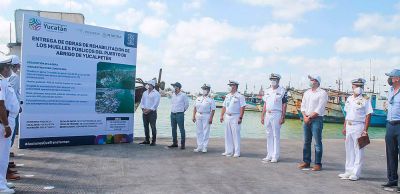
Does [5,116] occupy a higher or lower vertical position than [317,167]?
higher

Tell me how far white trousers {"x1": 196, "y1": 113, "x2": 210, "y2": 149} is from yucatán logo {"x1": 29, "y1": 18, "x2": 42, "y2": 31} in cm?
448

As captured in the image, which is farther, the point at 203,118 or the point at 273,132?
the point at 203,118

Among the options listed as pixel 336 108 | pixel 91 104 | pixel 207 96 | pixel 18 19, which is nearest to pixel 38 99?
pixel 91 104

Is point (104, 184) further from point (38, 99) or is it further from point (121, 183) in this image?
point (38, 99)

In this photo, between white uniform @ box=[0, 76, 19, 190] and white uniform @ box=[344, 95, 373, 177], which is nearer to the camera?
white uniform @ box=[0, 76, 19, 190]

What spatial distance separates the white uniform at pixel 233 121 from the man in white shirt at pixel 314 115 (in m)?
1.80

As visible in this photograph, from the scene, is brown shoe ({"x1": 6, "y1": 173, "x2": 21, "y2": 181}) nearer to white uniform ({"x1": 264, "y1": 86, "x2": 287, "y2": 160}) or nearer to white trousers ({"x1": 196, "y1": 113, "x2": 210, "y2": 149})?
white trousers ({"x1": 196, "y1": 113, "x2": 210, "y2": 149})

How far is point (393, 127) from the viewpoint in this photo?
5.98 m

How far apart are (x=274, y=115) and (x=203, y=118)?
2.15 m

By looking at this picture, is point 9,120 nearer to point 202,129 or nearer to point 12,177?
point 12,177

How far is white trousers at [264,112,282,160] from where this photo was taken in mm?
8258

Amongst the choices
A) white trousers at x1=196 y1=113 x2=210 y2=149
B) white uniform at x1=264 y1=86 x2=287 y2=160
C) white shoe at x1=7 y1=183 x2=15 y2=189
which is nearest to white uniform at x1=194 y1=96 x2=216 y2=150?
white trousers at x1=196 y1=113 x2=210 y2=149

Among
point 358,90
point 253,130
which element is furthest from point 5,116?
point 253,130

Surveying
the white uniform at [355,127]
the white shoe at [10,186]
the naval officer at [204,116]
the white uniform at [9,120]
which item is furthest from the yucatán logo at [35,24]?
the white uniform at [355,127]
